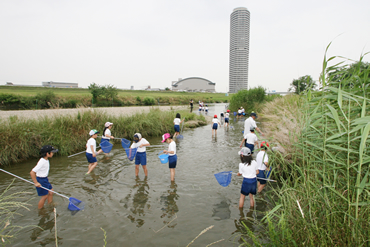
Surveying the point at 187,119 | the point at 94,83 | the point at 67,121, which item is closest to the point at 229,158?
the point at 67,121

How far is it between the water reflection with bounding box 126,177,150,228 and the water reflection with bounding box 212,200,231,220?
198 centimetres

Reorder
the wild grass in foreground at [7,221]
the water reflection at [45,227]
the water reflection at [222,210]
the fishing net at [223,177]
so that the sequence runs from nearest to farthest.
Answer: the wild grass in foreground at [7,221] < the water reflection at [45,227] < the water reflection at [222,210] < the fishing net at [223,177]

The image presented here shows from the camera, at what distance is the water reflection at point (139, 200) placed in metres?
5.33

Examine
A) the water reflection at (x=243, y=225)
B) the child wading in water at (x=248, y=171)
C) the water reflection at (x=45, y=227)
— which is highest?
the child wading in water at (x=248, y=171)

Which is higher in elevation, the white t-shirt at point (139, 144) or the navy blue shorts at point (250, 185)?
the white t-shirt at point (139, 144)

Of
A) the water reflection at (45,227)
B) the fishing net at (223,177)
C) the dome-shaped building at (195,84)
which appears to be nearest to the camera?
the water reflection at (45,227)

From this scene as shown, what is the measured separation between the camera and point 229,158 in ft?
34.7

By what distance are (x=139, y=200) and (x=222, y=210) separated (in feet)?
8.41

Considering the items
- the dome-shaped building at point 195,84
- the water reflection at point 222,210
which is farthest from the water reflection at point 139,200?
the dome-shaped building at point 195,84

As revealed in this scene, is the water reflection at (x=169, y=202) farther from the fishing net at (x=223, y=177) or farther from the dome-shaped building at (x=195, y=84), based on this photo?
the dome-shaped building at (x=195, y=84)

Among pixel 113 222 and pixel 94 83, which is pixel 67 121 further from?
pixel 94 83

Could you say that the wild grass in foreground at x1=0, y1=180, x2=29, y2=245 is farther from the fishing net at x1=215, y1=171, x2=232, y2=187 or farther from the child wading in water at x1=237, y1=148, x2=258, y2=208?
the child wading in water at x1=237, y1=148, x2=258, y2=208

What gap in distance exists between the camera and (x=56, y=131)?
11.1 meters

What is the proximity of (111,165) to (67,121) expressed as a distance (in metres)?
4.73
